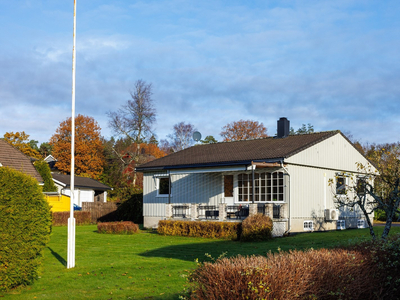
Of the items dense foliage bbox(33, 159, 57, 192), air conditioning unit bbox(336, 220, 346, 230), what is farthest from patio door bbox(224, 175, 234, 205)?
dense foliage bbox(33, 159, 57, 192)

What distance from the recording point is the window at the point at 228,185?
2178cm

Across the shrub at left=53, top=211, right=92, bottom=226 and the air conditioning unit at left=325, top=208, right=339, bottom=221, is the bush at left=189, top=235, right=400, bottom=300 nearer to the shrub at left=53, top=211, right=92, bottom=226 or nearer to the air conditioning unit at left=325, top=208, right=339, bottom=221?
the air conditioning unit at left=325, top=208, right=339, bottom=221

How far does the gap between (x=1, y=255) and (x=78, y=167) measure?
4660cm

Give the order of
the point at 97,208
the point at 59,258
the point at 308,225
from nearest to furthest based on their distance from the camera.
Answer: the point at 59,258 < the point at 308,225 < the point at 97,208

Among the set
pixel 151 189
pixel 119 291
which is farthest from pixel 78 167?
pixel 119 291

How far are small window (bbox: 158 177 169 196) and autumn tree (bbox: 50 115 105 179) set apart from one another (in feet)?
93.9

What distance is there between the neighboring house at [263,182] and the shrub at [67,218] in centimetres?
619

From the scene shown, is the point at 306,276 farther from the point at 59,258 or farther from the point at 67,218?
the point at 67,218

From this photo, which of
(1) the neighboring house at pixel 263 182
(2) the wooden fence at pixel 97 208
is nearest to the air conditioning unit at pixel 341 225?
(1) the neighboring house at pixel 263 182

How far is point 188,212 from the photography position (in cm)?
2136

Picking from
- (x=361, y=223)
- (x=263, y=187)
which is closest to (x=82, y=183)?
(x=263, y=187)

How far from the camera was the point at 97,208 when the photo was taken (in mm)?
30203

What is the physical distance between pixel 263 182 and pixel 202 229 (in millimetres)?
4011

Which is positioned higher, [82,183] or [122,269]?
[82,183]
